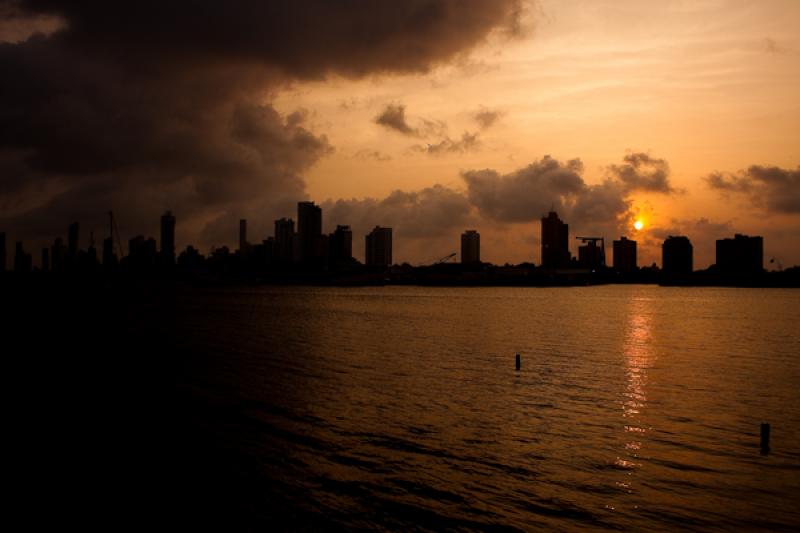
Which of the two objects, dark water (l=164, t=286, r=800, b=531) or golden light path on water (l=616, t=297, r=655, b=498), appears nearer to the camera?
dark water (l=164, t=286, r=800, b=531)

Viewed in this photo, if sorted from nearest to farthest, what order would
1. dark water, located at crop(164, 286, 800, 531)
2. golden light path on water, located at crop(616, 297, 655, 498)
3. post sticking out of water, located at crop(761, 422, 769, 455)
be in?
dark water, located at crop(164, 286, 800, 531)
golden light path on water, located at crop(616, 297, 655, 498)
post sticking out of water, located at crop(761, 422, 769, 455)

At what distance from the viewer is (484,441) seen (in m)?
28.8

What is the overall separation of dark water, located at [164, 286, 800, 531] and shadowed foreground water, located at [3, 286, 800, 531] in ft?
0.44

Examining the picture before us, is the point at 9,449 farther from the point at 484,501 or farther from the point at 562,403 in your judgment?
the point at 562,403

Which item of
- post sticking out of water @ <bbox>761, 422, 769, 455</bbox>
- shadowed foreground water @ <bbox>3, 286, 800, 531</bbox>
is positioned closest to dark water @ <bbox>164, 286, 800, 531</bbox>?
shadowed foreground water @ <bbox>3, 286, 800, 531</bbox>

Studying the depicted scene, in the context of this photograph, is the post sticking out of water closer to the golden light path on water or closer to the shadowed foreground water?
the shadowed foreground water

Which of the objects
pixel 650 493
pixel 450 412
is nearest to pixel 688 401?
pixel 450 412

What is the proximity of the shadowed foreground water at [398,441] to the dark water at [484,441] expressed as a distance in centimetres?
13

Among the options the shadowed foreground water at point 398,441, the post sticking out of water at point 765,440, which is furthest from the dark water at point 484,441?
the post sticking out of water at point 765,440

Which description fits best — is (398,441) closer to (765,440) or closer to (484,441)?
(484,441)

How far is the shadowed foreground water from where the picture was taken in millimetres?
20344

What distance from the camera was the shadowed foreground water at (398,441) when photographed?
20344 millimetres

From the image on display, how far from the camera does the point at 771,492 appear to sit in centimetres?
2216

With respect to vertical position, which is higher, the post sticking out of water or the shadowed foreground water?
the post sticking out of water
